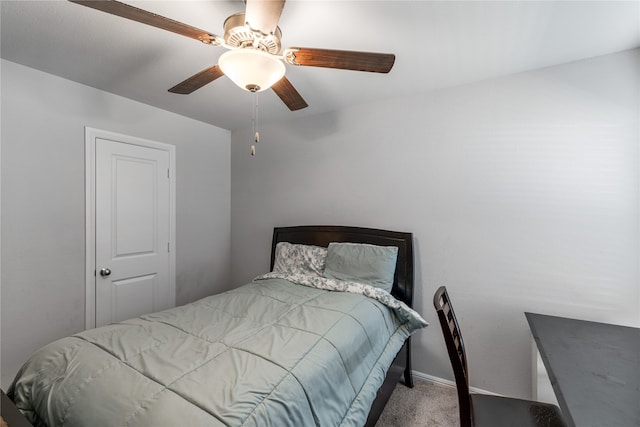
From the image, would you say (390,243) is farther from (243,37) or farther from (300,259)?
(243,37)

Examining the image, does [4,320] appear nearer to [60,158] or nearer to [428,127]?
[60,158]

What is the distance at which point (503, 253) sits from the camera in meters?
2.07

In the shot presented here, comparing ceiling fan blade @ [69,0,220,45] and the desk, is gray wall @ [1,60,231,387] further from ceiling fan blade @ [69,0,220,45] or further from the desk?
the desk

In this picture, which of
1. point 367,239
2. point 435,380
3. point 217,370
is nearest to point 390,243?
point 367,239

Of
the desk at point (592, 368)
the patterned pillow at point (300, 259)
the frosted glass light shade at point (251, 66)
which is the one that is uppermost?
the frosted glass light shade at point (251, 66)

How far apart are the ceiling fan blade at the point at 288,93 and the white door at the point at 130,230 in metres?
1.69

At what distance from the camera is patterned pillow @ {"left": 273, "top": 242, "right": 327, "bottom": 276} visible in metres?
2.55

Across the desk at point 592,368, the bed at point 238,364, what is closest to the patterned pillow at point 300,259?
the bed at point 238,364

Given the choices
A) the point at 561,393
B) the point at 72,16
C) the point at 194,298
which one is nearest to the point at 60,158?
the point at 72,16

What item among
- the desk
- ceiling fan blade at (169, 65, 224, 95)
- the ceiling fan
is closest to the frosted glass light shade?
the ceiling fan

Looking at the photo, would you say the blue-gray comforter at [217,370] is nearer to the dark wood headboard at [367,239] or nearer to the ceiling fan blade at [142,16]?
the dark wood headboard at [367,239]

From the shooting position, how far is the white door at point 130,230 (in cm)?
240

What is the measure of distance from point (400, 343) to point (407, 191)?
123 cm

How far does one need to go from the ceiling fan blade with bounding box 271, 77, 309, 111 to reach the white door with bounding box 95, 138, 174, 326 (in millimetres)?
1692
